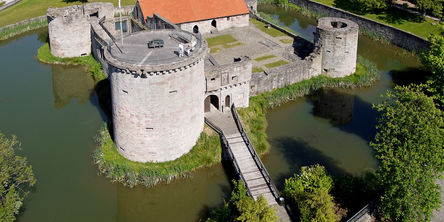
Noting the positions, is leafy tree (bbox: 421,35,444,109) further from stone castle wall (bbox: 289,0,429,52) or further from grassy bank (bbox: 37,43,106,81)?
grassy bank (bbox: 37,43,106,81)

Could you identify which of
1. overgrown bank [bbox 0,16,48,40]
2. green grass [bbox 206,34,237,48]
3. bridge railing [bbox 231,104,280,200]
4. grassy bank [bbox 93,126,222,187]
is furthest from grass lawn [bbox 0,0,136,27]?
bridge railing [bbox 231,104,280,200]

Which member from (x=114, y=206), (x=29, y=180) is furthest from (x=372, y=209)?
(x=29, y=180)

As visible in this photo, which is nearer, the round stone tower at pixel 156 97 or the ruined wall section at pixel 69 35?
the round stone tower at pixel 156 97

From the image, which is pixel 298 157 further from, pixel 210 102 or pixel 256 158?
pixel 210 102

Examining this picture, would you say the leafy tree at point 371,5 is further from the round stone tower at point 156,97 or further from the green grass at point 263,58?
the round stone tower at point 156,97

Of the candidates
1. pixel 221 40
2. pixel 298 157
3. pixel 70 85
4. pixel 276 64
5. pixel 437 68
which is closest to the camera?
pixel 298 157

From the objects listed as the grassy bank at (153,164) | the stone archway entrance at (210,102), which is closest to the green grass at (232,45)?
the stone archway entrance at (210,102)

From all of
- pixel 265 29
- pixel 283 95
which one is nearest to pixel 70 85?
pixel 283 95

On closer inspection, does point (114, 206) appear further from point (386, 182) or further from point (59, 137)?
point (386, 182)
